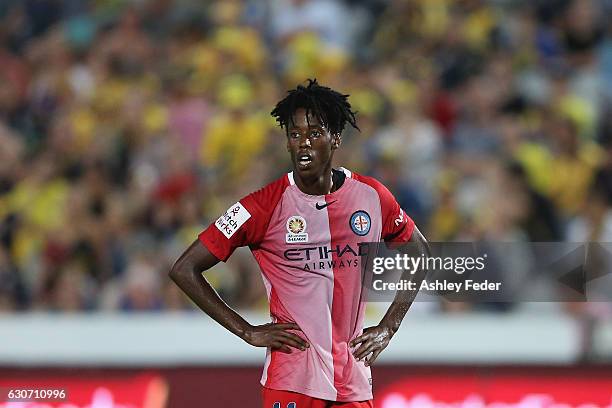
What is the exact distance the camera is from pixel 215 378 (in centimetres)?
633

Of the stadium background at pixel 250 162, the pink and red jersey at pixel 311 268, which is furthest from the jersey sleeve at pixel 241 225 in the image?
the stadium background at pixel 250 162

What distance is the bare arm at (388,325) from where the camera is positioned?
4406 mm

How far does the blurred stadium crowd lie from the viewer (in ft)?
28.3

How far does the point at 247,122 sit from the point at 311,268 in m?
5.36

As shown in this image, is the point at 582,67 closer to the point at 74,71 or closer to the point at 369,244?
the point at 74,71

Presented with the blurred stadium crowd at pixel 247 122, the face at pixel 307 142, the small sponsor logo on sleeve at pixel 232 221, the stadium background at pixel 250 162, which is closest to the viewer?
the face at pixel 307 142

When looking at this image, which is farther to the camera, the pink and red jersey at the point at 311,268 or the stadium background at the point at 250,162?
the stadium background at the point at 250,162

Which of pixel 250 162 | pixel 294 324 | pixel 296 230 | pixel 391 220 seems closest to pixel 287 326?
pixel 294 324

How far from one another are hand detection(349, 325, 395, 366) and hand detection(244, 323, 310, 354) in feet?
0.65

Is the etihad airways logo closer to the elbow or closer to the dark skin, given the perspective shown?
the dark skin

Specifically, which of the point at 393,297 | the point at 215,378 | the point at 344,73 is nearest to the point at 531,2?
the point at 344,73

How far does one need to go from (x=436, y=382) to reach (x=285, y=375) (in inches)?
82.7

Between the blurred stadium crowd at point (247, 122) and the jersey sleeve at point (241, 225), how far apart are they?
11.3 feet

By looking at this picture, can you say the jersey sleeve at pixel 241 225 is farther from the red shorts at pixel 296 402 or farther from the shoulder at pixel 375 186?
the red shorts at pixel 296 402
